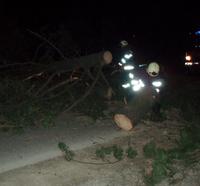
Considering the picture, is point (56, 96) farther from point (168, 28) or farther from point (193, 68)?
point (168, 28)

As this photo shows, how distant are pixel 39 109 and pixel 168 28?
12.6 metres

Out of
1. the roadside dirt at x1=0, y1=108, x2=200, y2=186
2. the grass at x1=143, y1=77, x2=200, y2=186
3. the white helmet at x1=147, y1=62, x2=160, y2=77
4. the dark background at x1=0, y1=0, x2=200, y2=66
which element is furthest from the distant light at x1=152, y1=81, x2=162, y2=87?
the dark background at x1=0, y1=0, x2=200, y2=66

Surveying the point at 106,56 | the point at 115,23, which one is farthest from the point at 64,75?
the point at 115,23

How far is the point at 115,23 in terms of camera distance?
50.7ft

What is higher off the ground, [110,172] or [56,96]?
[56,96]

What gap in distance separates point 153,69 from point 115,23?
8373mm

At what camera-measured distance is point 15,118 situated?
670 cm

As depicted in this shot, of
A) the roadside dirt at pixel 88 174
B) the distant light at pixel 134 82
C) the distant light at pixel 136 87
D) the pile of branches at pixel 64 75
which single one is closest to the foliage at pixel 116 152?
the roadside dirt at pixel 88 174

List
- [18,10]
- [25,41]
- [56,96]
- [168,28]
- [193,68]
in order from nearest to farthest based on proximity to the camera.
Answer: [56,96], [25,41], [18,10], [193,68], [168,28]

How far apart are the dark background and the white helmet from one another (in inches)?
190

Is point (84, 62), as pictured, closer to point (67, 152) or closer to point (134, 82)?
point (134, 82)

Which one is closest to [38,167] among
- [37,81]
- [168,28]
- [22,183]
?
[22,183]

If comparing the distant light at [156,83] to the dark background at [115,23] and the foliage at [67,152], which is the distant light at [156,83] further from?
the dark background at [115,23]

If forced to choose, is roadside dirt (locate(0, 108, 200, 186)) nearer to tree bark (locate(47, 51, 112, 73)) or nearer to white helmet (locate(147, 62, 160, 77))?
white helmet (locate(147, 62, 160, 77))
